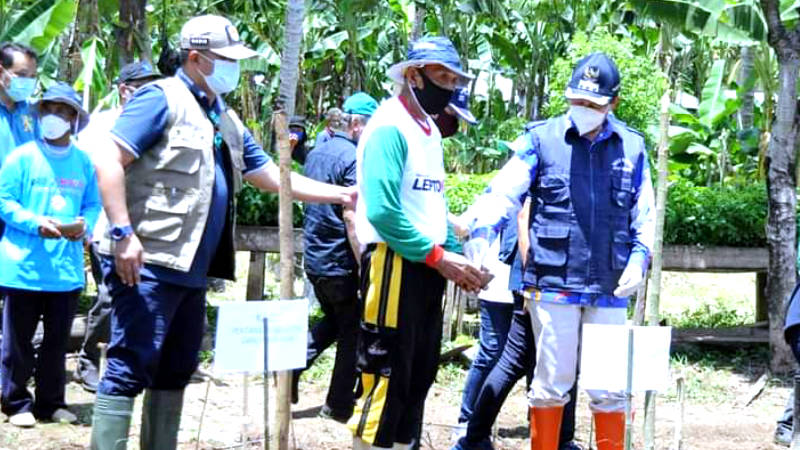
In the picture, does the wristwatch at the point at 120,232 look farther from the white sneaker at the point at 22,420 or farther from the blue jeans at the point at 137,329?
the white sneaker at the point at 22,420

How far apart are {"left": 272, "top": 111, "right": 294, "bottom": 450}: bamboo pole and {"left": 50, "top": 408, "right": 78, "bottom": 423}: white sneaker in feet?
8.78

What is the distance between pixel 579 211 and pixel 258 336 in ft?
5.43

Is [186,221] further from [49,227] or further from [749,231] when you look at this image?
[749,231]

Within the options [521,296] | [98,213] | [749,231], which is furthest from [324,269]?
[749,231]

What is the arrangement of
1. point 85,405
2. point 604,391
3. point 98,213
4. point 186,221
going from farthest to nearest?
point 85,405 → point 98,213 → point 604,391 → point 186,221

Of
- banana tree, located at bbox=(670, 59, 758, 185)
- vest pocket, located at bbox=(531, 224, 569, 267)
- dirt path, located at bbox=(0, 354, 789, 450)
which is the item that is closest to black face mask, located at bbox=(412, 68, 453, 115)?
vest pocket, located at bbox=(531, 224, 569, 267)

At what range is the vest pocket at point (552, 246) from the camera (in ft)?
17.4

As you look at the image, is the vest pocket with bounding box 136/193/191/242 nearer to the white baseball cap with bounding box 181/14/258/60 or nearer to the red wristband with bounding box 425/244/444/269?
the white baseball cap with bounding box 181/14/258/60

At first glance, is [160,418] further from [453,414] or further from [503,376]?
[453,414]

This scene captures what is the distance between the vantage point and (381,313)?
476 cm

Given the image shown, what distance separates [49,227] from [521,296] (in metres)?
2.60

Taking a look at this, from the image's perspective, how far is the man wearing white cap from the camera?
4.33 metres

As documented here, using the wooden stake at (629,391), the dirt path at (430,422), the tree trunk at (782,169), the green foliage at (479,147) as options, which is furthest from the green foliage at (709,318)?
the wooden stake at (629,391)

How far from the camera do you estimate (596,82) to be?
527cm
